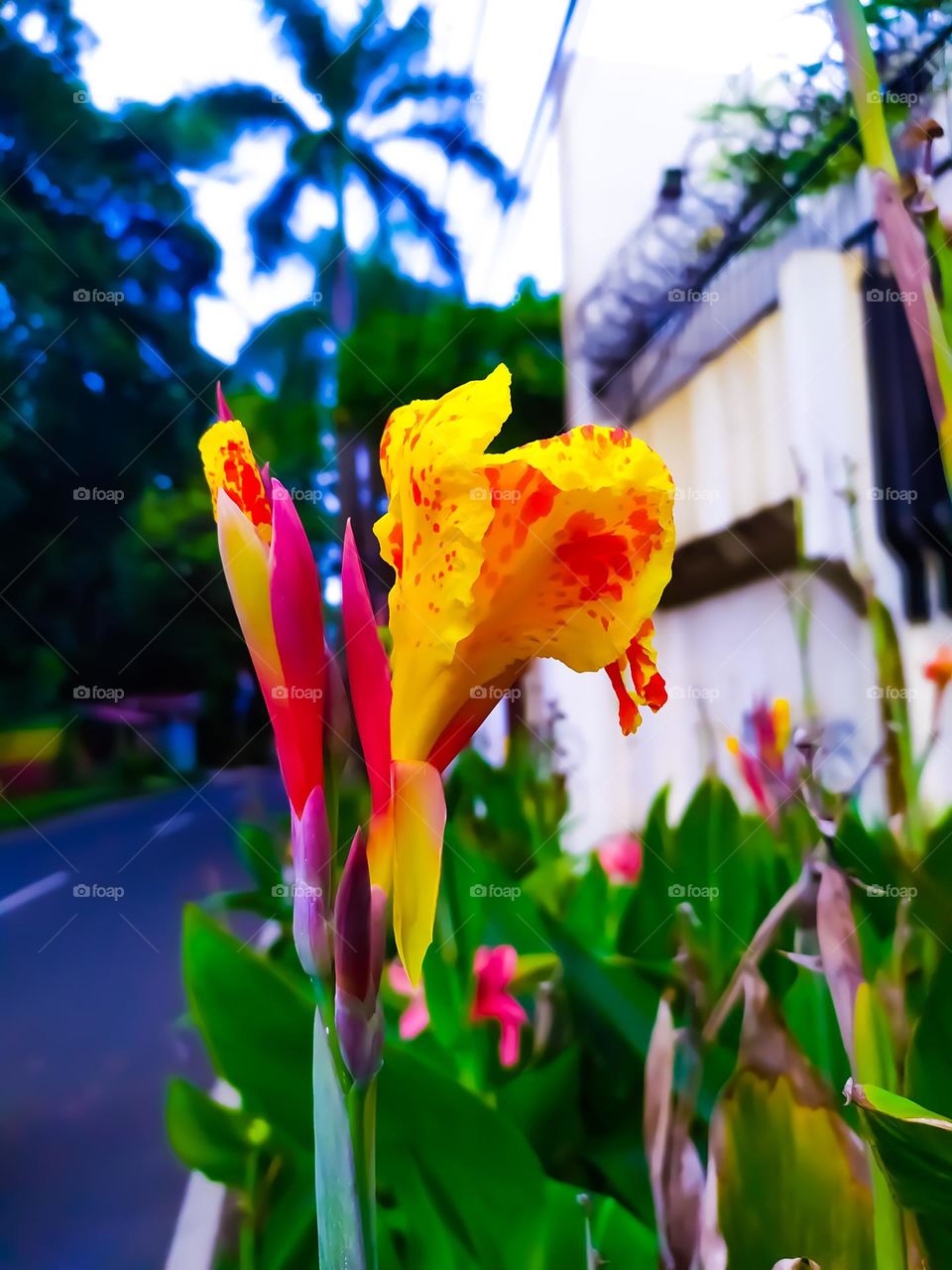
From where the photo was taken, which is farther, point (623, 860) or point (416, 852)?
point (623, 860)

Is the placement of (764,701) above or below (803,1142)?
above

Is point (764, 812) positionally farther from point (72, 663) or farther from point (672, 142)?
point (672, 142)

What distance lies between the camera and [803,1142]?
0.38 m

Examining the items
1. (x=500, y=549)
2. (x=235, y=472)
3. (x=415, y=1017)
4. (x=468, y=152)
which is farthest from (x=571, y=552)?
(x=468, y=152)

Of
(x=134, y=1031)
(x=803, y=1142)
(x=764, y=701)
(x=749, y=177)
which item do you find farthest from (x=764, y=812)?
(x=749, y=177)

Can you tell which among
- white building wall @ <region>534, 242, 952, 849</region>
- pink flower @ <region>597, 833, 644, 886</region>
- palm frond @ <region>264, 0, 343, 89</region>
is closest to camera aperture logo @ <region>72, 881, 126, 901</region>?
pink flower @ <region>597, 833, 644, 886</region>

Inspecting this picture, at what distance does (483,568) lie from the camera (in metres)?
0.31

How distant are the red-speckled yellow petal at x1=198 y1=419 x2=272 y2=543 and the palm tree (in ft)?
1.63

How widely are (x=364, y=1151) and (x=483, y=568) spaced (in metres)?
0.20

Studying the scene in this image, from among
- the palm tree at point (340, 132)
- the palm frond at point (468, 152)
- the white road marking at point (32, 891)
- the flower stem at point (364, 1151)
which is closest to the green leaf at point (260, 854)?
the white road marking at point (32, 891)

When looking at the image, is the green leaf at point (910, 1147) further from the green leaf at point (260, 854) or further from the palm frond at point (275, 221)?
the palm frond at point (275, 221)

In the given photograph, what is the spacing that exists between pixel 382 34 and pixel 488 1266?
937mm

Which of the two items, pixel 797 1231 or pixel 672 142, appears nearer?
pixel 797 1231

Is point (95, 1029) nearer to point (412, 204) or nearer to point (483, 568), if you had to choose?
point (483, 568)
